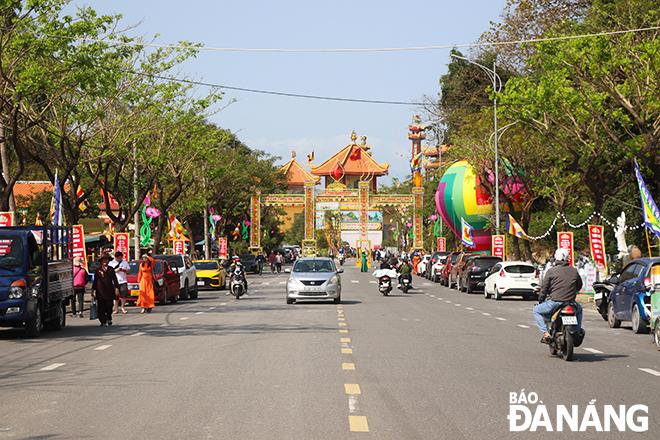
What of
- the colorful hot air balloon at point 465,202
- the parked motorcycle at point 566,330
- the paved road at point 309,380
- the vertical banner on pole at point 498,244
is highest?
the colorful hot air balloon at point 465,202

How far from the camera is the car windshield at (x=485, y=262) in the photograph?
3300 cm

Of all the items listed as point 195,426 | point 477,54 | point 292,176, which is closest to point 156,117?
point 195,426

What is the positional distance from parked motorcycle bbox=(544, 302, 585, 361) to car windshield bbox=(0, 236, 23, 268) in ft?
32.9

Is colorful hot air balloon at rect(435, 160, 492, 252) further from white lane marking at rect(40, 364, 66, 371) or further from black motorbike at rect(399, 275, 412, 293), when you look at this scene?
white lane marking at rect(40, 364, 66, 371)

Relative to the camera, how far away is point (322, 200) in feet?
253

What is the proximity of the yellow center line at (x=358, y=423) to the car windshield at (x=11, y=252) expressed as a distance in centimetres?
983

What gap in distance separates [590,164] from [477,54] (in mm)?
32784

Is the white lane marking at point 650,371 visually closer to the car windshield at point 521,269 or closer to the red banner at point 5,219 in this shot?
the red banner at point 5,219

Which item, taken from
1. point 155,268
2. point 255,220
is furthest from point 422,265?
point 155,268

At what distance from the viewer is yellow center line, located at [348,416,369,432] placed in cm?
693

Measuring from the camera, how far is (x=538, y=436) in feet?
22.4

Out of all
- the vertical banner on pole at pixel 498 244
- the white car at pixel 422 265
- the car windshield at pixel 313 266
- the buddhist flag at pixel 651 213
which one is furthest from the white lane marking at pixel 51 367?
the white car at pixel 422 265

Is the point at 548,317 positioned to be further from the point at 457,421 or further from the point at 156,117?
the point at 156,117

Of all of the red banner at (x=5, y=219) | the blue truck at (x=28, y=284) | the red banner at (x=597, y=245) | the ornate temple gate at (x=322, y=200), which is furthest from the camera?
the ornate temple gate at (x=322, y=200)
